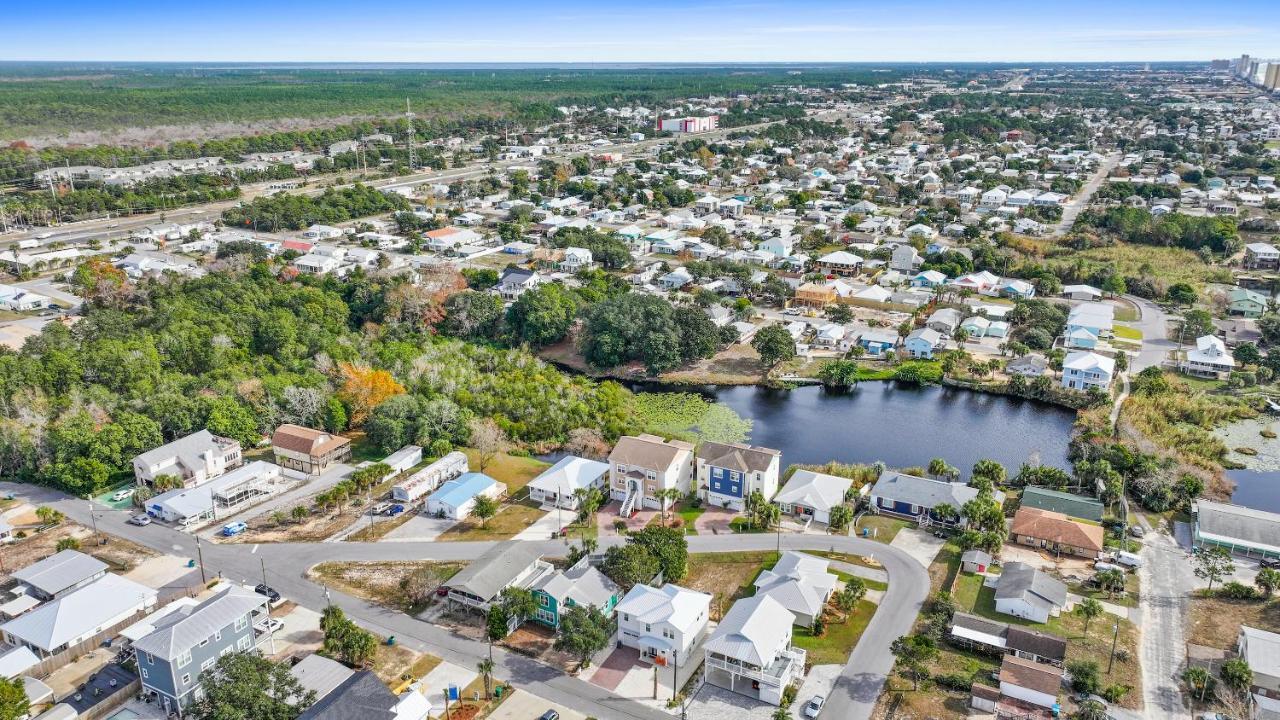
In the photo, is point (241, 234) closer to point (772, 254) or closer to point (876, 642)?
point (772, 254)

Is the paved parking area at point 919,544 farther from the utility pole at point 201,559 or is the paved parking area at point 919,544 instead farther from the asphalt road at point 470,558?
the utility pole at point 201,559

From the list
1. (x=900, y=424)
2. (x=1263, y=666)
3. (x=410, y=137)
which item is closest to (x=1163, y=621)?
(x=1263, y=666)

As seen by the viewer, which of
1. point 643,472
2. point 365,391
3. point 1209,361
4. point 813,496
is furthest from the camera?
point 1209,361

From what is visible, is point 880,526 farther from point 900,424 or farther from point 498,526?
point 498,526

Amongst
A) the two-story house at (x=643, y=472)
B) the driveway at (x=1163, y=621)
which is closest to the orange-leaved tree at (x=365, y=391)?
the two-story house at (x=643, y=472)

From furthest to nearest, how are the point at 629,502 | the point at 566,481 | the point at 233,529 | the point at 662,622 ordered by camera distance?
the point at 566,481, the point at 629,502, the point at 233,529, the point at 662,622

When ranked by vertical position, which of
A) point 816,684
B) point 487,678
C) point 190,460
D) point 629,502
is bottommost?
point 816,684

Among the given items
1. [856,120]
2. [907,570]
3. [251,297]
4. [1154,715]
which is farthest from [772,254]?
[856,120]
